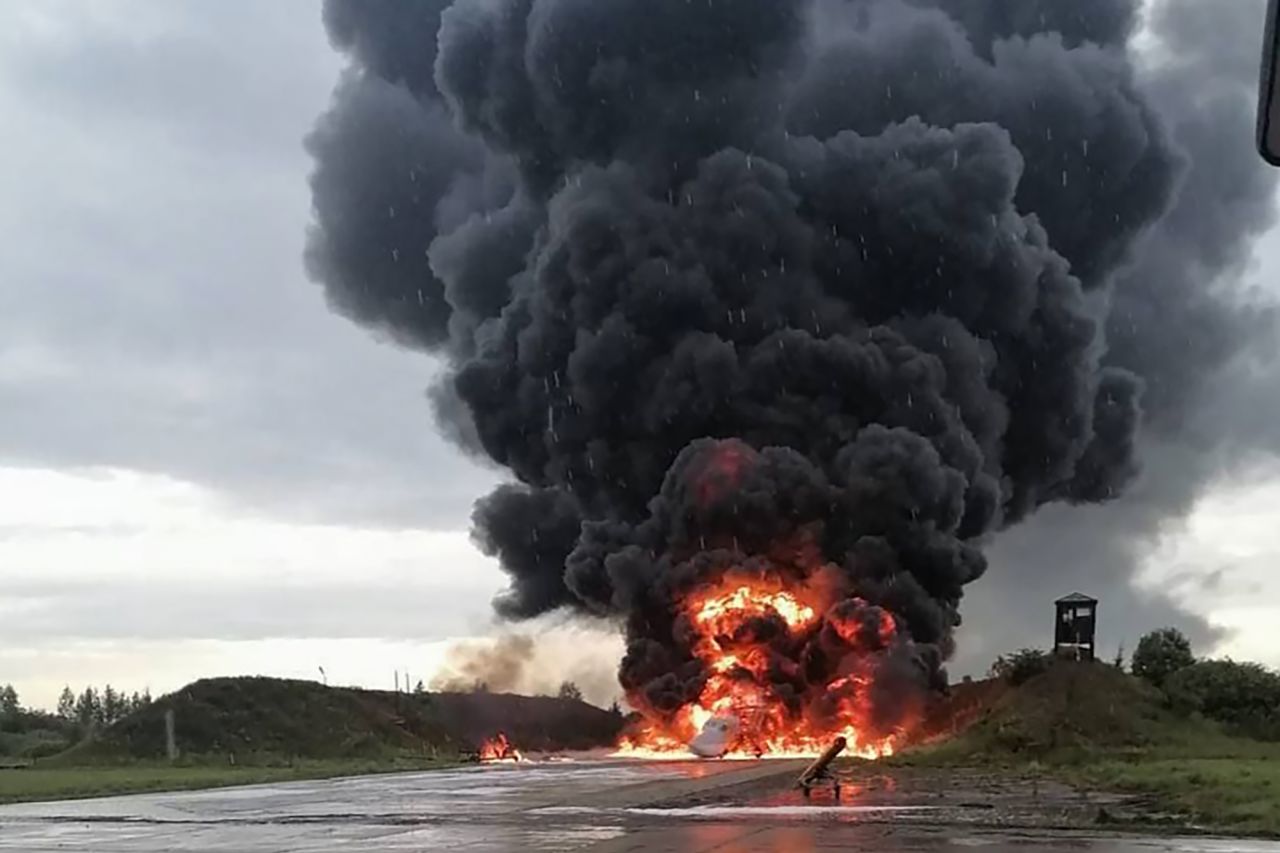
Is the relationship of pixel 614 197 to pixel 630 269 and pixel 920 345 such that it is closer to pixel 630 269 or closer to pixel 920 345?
pixel 630 269

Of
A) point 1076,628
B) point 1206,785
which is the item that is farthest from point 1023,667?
point 1206,785

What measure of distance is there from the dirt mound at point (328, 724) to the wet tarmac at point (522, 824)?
5518 cm

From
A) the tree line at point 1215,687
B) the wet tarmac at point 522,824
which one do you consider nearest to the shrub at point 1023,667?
the tree line at point 1215,687

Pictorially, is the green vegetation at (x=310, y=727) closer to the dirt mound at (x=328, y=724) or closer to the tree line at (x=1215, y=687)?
the dirt mound at (x=328, y=724)

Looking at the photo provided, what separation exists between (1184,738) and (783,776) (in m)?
31.7

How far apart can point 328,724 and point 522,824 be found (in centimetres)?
8380

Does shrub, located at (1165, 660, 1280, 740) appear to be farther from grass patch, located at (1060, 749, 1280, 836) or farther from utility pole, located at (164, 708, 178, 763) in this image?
utility pole, located at (164, 708, 178, 763)

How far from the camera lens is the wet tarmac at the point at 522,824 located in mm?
22672

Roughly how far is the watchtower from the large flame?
17.6 m

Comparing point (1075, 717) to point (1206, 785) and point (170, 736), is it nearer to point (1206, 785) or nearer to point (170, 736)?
point (1206, 785)

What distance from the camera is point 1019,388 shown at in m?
83.2

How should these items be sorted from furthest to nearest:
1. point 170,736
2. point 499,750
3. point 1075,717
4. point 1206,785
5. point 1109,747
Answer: point 170,736 < point 499,750 < point 1075,717 < point 1109,747 < point 1206,785

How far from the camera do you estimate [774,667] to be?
237 feet

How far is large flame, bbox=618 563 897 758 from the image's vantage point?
228 ft
